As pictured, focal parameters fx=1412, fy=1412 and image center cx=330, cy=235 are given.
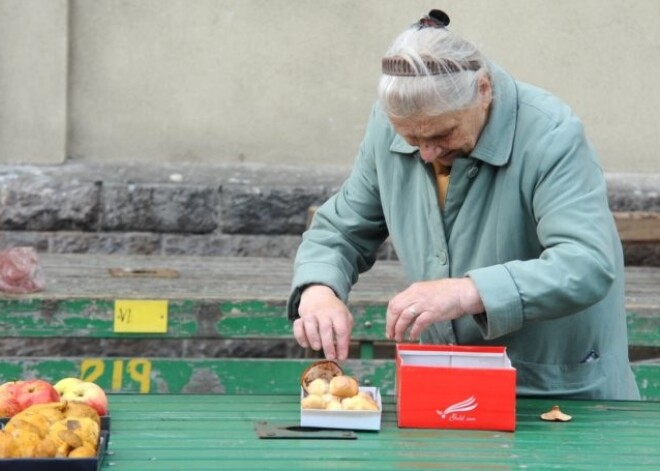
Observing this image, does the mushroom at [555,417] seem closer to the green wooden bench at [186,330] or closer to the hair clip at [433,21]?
the hair clip at [433,21]

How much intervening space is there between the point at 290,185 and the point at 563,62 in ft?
4.56

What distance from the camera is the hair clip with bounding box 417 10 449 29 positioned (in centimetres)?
294

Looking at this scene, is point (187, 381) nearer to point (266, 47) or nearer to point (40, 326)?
point (40, 326)

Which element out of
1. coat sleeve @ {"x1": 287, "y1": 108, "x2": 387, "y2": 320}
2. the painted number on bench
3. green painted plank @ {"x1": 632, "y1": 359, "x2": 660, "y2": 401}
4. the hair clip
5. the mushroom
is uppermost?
the hair clip

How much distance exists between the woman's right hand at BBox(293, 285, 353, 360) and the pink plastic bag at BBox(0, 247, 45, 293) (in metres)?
1.71

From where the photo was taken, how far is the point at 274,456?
2.70m

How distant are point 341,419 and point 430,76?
0.72 m

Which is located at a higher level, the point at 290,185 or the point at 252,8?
the point at 252,8

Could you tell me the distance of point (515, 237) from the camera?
306 cm

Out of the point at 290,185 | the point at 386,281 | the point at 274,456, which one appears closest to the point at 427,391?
the point at 274,456

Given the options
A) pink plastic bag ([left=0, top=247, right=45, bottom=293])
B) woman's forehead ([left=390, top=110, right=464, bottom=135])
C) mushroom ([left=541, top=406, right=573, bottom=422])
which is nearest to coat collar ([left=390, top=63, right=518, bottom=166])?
woman's forehead ([left=390, top=110, right=464, bottom=135])

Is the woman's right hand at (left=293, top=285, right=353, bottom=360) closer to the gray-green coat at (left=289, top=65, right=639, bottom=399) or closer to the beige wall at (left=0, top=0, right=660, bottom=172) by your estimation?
the gray-green coat at (left=289, top=65, right=639, bottom=399)

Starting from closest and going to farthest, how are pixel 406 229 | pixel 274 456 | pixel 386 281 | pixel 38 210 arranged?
pixel 274 456, pixel 406 229, pixel 386 281, pixel 38 210

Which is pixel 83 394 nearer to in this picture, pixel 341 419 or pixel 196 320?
pixel 341 419
